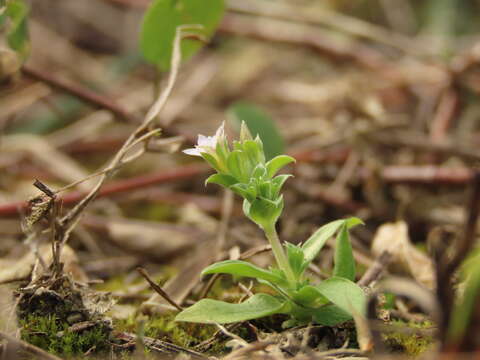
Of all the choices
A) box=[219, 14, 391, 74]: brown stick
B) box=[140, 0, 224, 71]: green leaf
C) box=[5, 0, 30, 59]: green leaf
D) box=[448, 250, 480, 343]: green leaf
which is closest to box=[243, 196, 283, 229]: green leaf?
box=[448, 250, 480, 343]: green leaf

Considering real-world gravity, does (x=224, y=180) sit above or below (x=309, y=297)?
above

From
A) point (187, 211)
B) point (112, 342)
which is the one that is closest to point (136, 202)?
point (187, 211)

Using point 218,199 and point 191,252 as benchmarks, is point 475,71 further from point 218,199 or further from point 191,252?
point 191,252

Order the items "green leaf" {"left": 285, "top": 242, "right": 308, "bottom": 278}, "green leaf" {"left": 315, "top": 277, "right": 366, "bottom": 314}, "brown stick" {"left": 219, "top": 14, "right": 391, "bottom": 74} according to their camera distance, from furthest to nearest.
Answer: "brown stick" {"left": 219, "top": 14, "right": 391, "bottom": 74}
"green leaf" {"left": 285, "top": 242, "right": 308, "bottom": 278}
"green leaf" {"left": 315, "top": 277, "right": 366, "bottom": 314}

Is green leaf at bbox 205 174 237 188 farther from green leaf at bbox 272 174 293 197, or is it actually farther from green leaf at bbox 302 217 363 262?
green leaf at bbox 302 217 363 262

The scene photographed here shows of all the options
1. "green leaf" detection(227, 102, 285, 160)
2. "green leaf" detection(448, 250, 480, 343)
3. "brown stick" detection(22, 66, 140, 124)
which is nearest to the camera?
"green leaf" detection(448, 250, 480, 343)

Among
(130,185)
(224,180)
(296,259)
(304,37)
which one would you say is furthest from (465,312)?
(304,37)

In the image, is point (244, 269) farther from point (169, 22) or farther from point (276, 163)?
point (169, 22)
